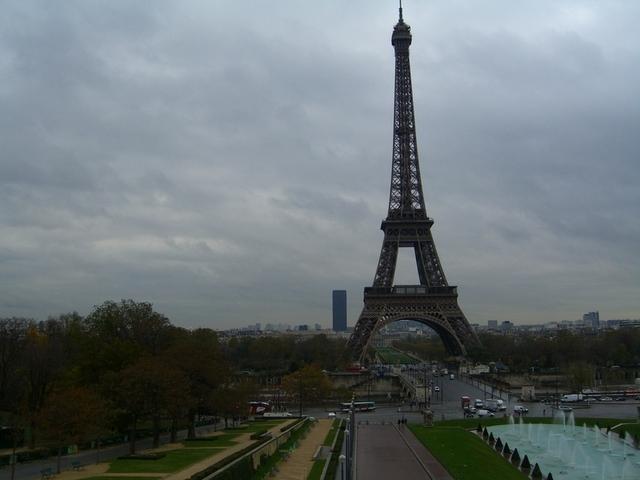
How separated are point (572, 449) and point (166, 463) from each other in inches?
868

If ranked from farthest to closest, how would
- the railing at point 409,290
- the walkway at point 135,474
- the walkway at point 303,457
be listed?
the railing at point 409,290, the walkway at point 303,457, the walkway at point 135,474

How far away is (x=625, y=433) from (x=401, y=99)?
198ft

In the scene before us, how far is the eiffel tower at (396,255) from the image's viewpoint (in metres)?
92.2

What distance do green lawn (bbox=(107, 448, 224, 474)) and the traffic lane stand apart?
322 inches

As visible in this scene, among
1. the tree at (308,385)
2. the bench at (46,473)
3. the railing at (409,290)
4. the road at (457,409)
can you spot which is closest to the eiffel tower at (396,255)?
the railing at (409,290)

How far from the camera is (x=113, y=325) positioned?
59.1 meters

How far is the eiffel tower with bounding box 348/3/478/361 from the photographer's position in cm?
9225

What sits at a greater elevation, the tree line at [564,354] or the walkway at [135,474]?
the tree line at [564,354]

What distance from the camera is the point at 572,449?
3872 centimetres

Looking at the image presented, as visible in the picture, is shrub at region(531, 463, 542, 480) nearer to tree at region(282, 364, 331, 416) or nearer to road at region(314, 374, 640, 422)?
road at region(314, 374, 640, 422)

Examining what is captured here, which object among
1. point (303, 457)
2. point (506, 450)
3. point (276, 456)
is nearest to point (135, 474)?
point (276, 456)

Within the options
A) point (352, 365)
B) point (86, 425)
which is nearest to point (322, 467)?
point (86, 425)

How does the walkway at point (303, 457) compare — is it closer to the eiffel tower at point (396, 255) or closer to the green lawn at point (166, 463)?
the green lawn at point (166, 463)

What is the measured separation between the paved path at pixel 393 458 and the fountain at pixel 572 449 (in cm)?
579
